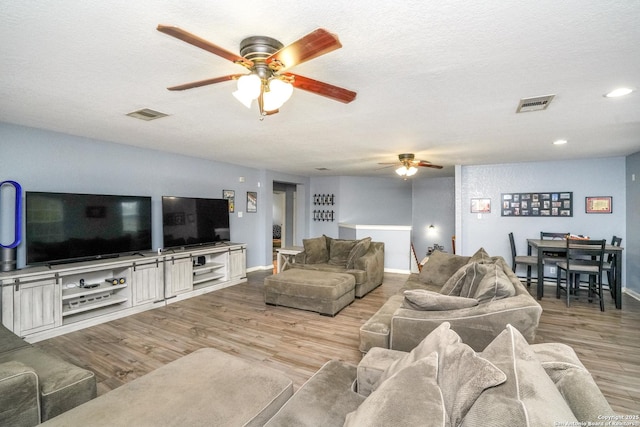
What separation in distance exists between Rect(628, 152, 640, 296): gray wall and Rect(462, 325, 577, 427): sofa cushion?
5.91m

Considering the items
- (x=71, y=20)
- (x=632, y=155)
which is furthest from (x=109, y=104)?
(x=632, y=155)

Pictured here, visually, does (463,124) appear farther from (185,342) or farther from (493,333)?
(185,342)

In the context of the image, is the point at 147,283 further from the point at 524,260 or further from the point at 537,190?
the point at 537,190

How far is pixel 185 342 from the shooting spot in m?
3.30

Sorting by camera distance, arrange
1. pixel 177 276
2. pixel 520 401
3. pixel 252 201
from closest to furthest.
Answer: pixel 520 401 → pixel 177 276 → pixel 252 201

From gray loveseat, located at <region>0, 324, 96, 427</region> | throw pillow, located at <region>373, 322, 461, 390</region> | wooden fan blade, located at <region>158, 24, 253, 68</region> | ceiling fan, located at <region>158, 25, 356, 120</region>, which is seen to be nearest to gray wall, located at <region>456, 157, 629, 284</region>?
ceiling fan, located at <region>158, 25, 356, 120</region>

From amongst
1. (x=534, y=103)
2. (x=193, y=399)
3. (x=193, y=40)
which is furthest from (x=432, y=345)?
(x=534, y=103)

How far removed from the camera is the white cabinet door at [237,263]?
5.74 metres

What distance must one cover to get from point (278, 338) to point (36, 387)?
211 cm

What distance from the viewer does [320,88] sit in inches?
75.2

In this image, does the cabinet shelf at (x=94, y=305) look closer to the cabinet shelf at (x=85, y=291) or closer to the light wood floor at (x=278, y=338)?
the cabinet shelf at (x=85, y=291)

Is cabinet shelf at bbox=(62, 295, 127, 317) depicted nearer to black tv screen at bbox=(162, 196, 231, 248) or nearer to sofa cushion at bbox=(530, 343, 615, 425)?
black tv screen at bbox=(162, 196, 231, 248)

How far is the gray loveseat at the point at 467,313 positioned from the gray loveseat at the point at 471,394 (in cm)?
60

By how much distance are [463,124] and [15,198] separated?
208 inches
